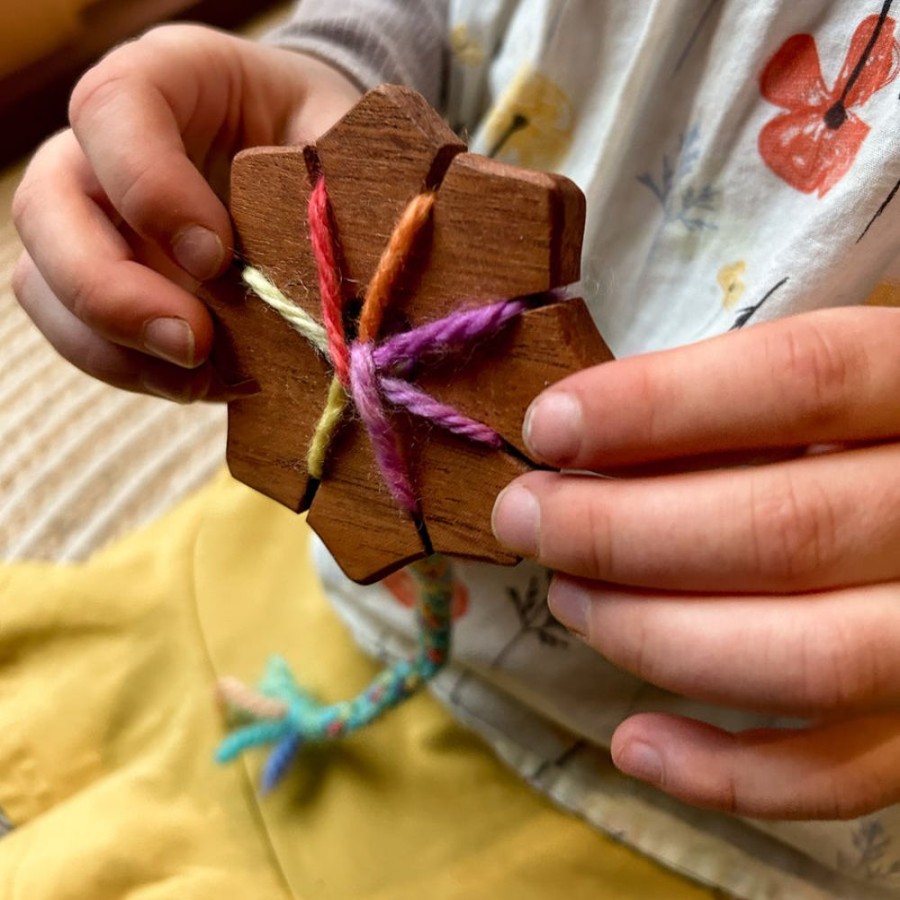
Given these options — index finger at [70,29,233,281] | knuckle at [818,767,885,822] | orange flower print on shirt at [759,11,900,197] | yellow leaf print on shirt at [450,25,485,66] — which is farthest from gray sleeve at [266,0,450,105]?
knuckle at [818,767,885,822]

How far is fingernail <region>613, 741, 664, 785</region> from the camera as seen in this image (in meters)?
0.34

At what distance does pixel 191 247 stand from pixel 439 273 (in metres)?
0.11

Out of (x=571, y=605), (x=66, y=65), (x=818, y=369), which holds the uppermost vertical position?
(x=818, y=369)

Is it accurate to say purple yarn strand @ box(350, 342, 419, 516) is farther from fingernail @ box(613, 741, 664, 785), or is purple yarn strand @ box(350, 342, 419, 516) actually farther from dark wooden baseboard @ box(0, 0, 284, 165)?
dark wooden baseboard @ box(0, 0, 284, 165)

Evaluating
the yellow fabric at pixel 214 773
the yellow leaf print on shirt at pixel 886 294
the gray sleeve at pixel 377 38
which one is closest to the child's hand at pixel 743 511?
the yellow leaf print on shirt at pixel 886 294

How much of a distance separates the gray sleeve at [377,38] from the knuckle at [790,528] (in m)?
0.37

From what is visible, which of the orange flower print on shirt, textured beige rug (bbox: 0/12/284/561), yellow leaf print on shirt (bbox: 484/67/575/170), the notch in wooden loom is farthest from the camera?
textured beige rug (bbox: 0/12/284/561)

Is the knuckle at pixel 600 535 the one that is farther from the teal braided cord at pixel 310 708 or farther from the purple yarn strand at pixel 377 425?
the teal braided cord at pixel 310 708

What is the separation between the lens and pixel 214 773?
1.74ft

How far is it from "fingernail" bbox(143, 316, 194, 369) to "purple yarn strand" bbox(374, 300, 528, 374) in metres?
0.09

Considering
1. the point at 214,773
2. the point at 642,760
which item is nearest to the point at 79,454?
the point at 214,773

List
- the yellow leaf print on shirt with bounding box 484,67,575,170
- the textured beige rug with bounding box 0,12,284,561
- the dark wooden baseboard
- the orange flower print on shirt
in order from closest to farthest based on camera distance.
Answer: the orange flower print on shirt → the yellow leaf print on shirt with bounding box 484,67,575,170 → the textured beige rug with bounding box 0,12,284,561 → the dark wooden baseboard

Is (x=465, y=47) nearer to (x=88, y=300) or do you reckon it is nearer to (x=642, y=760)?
(x=88, y=300)

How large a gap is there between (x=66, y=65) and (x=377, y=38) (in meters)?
0.53
